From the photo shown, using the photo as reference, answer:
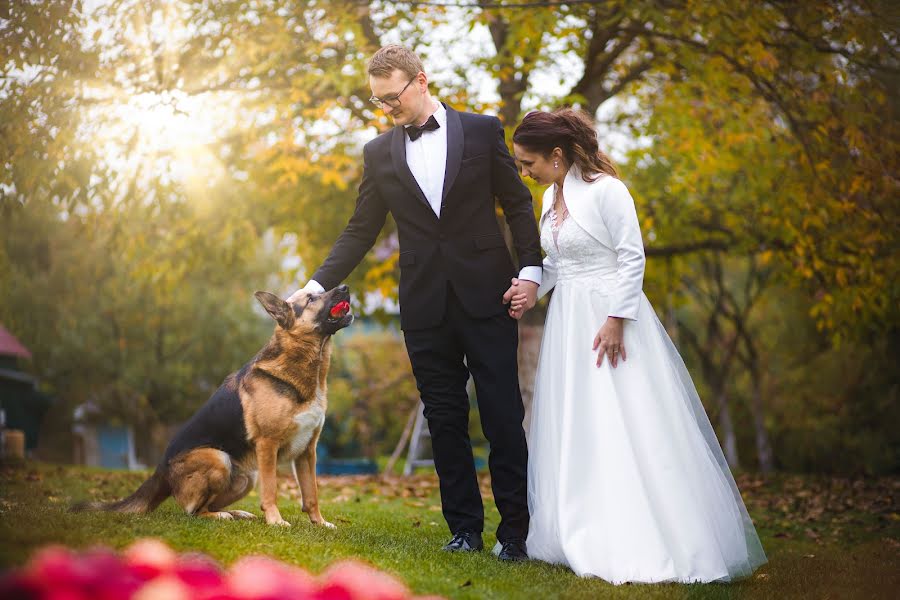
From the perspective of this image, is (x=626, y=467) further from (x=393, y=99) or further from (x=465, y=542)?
(x=393, y=99)

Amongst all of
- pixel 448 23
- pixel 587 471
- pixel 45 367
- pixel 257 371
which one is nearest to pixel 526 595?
pixel 587 471

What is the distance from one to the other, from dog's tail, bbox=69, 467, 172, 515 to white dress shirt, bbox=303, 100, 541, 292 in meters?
2.22

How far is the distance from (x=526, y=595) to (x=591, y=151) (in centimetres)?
221

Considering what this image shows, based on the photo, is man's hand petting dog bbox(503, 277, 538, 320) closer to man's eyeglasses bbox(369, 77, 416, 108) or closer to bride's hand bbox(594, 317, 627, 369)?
bride's hand bbox(594, 317, 627, 369)

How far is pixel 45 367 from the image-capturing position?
19156 millimetres

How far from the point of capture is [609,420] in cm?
400

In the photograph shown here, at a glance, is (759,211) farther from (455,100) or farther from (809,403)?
(809,403)

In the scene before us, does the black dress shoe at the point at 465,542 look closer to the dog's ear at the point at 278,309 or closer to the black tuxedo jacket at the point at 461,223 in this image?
the black tuxedo jacket at the point at 461,223

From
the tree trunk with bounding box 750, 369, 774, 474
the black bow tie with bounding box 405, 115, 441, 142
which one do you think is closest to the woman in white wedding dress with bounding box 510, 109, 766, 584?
the black bow tie with bounding box 405, 115, 441, 142

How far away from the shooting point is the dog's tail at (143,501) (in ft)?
15.2

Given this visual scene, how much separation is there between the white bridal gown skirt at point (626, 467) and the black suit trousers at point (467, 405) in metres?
0.11

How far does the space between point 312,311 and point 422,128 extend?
1169 millimetres

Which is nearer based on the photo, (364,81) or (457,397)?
(457,397)

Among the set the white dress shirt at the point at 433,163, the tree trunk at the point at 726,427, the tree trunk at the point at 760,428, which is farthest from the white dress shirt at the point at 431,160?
the tree trunk at the point at 726,427
